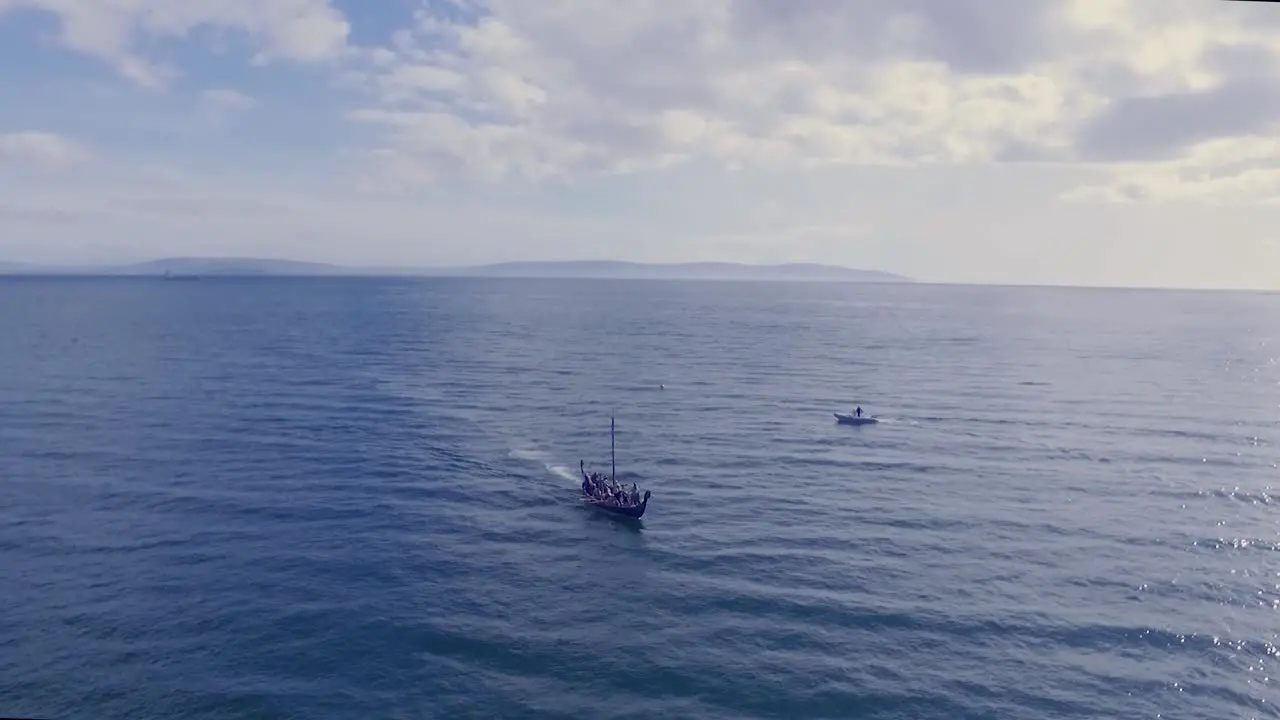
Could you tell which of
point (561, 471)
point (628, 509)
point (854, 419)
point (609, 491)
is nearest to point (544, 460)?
point (561, 471)

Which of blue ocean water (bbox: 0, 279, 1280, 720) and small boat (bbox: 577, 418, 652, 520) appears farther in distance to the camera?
small boat (bbox: 577, 418, 652, 520)

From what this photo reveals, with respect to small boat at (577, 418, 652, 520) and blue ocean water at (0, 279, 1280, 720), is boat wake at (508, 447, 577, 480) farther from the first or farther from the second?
small boat at (577, 418, 652, 520)

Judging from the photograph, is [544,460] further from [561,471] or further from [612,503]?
[612,503]

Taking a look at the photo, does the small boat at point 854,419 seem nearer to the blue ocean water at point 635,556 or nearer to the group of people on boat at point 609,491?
the blue ocean water at point 635,556

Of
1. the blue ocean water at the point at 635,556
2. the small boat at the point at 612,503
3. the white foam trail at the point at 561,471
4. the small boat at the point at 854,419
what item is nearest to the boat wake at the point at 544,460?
the white foam trail at the point at 561,471

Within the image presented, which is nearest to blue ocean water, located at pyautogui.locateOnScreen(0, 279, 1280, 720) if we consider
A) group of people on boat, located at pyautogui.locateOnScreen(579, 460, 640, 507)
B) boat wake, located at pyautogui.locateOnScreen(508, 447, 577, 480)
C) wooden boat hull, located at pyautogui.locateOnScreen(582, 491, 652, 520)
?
boat wake, located at pyautogui.locateOnScreen(508, 447, 577, 480)
